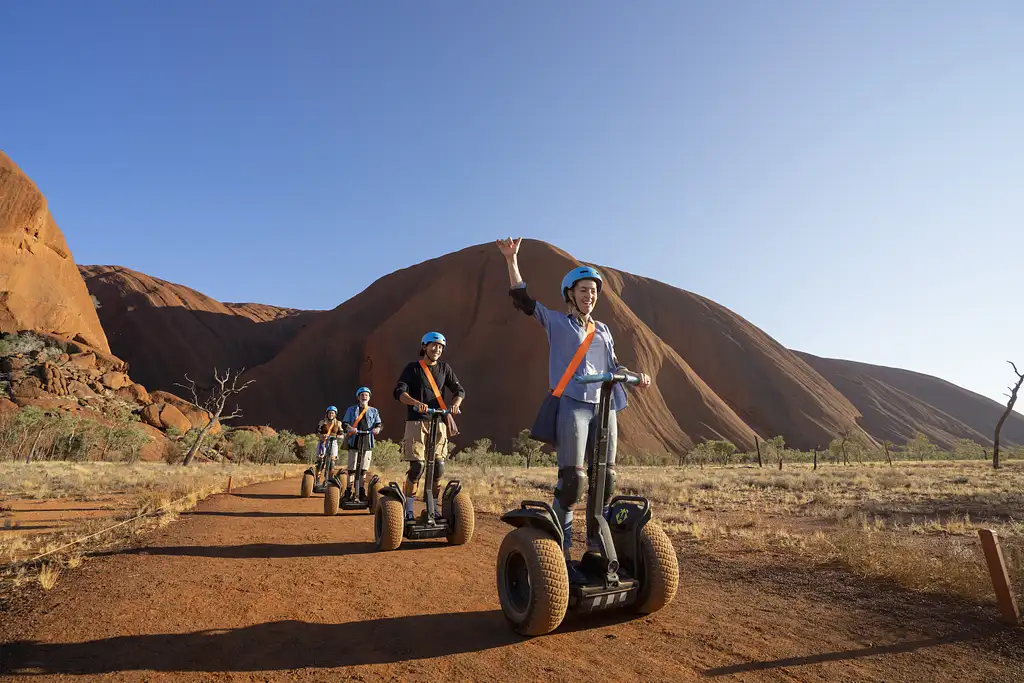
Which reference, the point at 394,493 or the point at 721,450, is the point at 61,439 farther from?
the point at 721,450

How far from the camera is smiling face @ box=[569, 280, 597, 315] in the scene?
4016 millimetres

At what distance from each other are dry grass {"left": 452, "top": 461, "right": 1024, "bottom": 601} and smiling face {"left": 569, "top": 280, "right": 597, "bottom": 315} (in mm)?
4316

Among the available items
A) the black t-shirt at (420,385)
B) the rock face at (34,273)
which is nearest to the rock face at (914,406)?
the black t-shirt at (420,385)

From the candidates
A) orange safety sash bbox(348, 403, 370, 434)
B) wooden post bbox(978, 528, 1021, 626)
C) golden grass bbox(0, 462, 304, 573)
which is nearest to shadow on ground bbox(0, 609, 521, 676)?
golden grass bbox(0, 462, 304, 573)

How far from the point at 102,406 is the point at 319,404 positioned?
31305 mm

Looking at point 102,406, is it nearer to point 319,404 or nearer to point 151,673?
point 319,404

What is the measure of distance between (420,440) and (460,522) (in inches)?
45.7

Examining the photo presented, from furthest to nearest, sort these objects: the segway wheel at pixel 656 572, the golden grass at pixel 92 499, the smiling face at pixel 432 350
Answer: the smiling face at pixel 432 350, the golden grass at pixel 92 499, the segway wheel at pixel 656 572

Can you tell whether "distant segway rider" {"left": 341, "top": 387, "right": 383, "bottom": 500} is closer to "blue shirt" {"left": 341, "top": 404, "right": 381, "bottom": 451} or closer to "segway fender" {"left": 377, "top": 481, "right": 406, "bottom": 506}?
"blue shirt" {"left": 341, "top": 404, "right": 381, "bottom": 451}

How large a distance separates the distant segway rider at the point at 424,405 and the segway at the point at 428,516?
10cm

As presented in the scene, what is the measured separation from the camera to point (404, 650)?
3.19 meters

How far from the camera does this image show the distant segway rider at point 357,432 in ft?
30.7

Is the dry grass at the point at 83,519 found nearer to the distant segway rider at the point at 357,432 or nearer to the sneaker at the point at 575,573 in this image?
the distant segway rider at the point at 357,432

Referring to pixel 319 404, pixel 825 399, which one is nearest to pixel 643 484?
pixel 319 404
